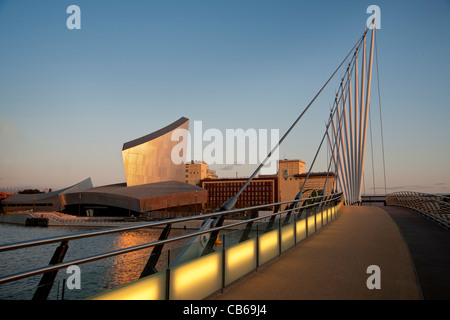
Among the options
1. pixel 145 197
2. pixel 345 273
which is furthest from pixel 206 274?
pixel 145 197

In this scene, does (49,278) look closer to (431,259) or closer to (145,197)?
(431,259)

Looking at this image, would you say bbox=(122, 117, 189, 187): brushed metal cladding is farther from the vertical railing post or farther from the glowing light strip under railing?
the vertical railing post

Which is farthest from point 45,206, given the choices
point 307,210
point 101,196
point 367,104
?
point 307,210

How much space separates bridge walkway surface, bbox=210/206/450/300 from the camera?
4.22 m

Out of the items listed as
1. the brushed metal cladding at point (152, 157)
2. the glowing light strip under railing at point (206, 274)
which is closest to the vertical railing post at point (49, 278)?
A: the glowing light strip under railing at point (206, 274)

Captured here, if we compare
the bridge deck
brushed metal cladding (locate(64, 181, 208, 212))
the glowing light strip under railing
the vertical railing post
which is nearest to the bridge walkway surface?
the bridge deck

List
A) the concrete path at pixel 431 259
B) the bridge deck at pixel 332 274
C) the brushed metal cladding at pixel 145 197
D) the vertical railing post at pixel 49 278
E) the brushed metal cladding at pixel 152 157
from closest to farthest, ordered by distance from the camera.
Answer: the vertical railing post at pixel 49 278 < the bridge deck at pixel 332 274 < the concrete path at pixel 431 259 < the brushed metal cladding at pixel 145 197 < the brushed metal cladding at pixel 152 157

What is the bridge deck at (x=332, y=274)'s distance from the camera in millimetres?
4207

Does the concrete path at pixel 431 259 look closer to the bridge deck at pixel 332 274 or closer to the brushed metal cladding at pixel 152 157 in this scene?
the bridge deck at pixel 332 274

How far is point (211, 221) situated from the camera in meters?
4.80
